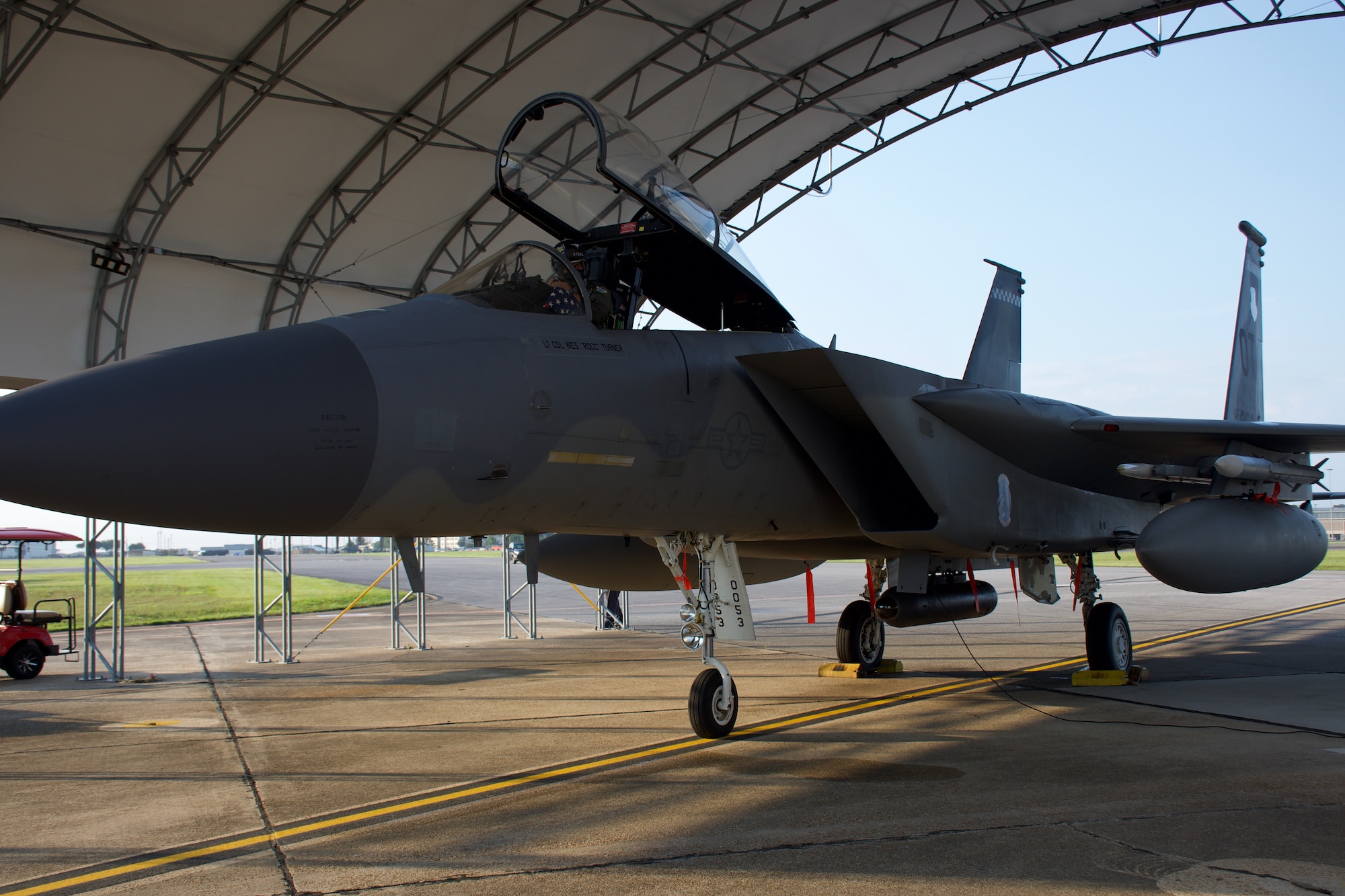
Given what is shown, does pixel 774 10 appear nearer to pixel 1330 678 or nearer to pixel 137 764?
pixel 1330 678

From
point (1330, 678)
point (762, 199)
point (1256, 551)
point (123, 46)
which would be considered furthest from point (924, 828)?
point (762, 199)

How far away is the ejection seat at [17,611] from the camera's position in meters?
10.1

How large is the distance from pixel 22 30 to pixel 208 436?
854 centimetres

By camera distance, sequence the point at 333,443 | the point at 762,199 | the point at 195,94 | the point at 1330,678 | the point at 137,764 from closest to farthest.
→ the point at 333,443
the point at 137,764
the point at 1330,678
the point at 195,94
the point at 762,199

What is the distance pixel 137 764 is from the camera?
5578 millimetres

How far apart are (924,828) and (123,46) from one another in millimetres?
10512

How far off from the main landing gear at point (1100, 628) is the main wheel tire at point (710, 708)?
4.15 meters

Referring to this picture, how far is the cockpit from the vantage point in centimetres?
482

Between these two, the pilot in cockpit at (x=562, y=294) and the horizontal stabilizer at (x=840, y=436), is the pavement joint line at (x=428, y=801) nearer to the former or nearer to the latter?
the horizontal stabilizer at (x=840, y=436)

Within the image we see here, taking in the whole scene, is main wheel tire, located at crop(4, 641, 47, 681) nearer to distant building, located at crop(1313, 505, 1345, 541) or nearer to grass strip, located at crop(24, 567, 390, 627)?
grass strip, located at crop(24, 567, 390, 627)

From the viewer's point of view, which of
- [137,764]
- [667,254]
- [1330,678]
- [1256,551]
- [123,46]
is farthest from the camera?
[123,46]

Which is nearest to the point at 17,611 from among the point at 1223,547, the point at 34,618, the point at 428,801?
the point at 34,618

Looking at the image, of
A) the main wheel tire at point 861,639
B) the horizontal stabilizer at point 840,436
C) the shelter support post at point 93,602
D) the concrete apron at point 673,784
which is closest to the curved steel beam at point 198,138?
the shelter support post at point 93,602

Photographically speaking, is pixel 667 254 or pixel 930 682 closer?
pixel 667 254
